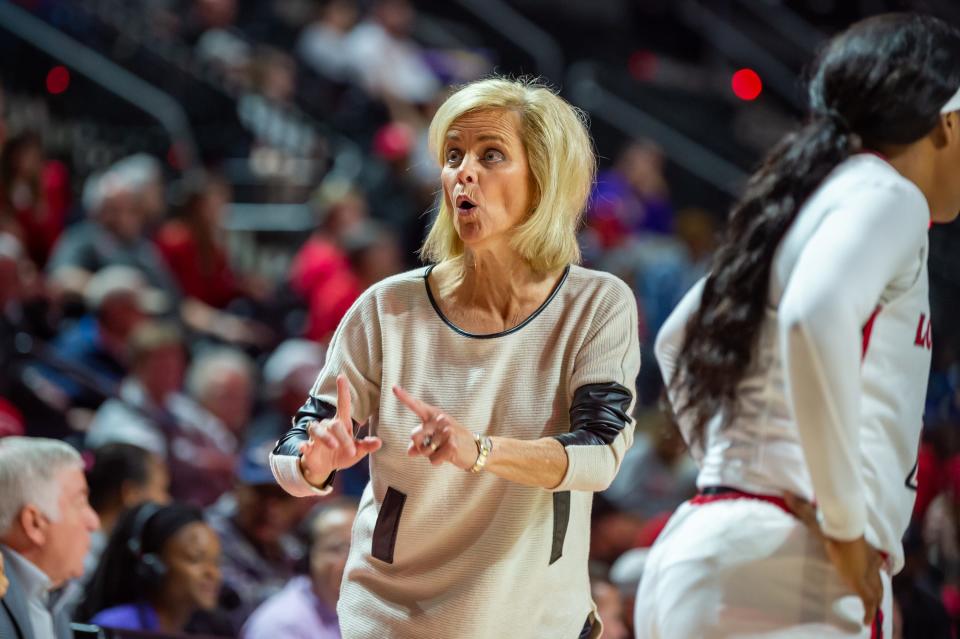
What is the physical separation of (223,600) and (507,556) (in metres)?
2.83

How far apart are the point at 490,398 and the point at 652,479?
480 cm

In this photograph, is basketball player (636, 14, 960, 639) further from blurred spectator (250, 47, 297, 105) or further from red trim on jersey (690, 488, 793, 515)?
blurred spectator (250, 47, 297, 105)

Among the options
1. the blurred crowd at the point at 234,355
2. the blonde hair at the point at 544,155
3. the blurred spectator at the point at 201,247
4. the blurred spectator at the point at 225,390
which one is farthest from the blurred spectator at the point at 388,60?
the blonde hair at the point at 544,155

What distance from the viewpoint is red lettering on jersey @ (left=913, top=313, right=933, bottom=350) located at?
2363mm

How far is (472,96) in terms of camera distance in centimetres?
279

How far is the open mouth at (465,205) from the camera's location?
2717mm

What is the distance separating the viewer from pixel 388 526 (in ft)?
8.75

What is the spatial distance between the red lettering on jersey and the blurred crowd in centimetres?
A: 54

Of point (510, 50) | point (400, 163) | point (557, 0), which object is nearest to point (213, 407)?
point (400, 163)

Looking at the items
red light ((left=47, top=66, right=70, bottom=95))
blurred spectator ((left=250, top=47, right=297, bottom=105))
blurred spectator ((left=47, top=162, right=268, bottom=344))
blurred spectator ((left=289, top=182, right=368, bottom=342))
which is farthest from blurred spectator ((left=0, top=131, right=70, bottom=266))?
blurred spectator ((left=250, top=47, right=297, bottom=105))

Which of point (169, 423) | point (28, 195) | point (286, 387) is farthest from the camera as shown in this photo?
point (28, 195)

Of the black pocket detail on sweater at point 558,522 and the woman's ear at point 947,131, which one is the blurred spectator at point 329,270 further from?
the woman's ear at point 947,131

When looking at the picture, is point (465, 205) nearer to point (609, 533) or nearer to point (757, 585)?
point (757, 585)

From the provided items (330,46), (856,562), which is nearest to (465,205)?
(856,562)
